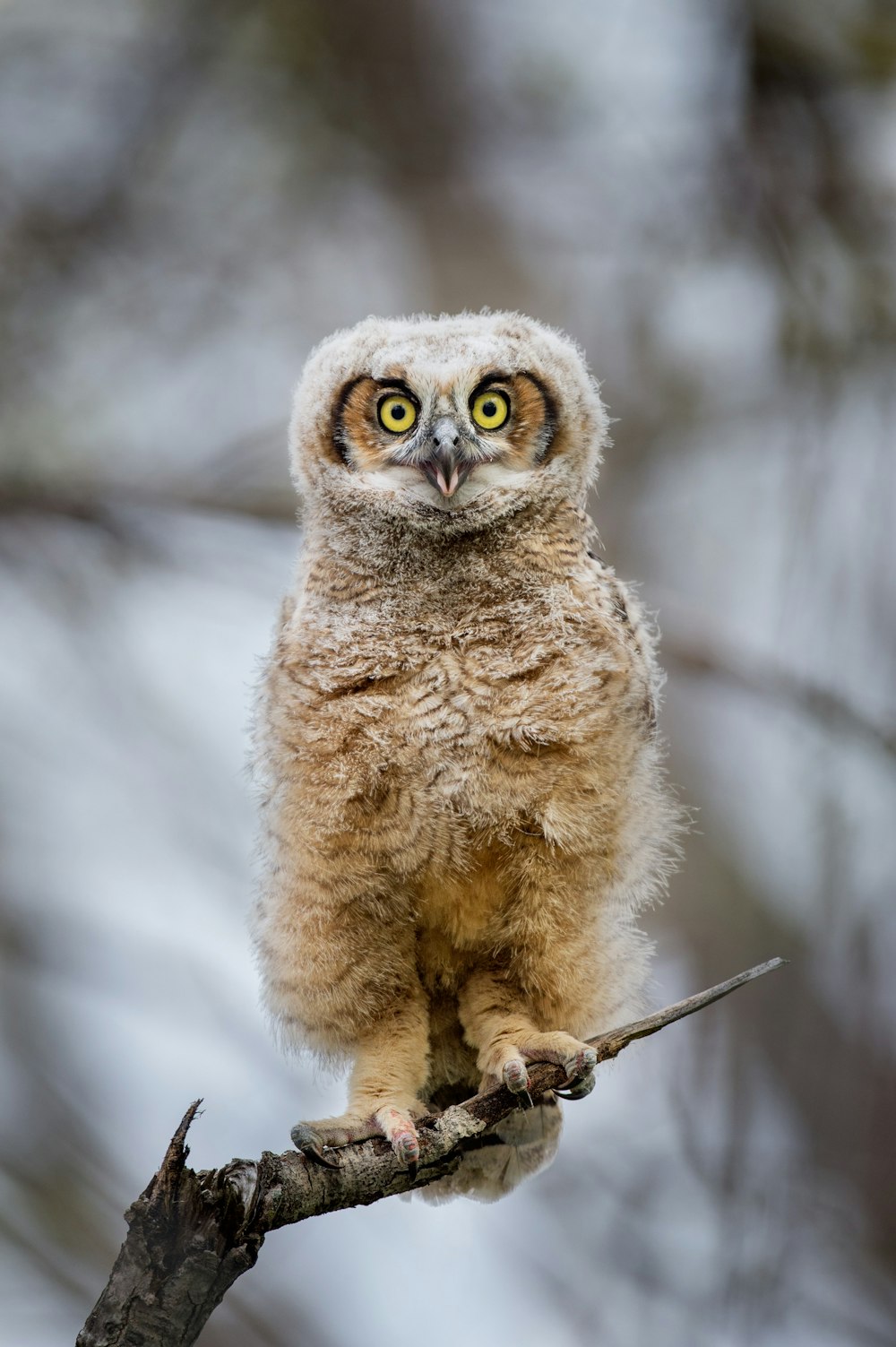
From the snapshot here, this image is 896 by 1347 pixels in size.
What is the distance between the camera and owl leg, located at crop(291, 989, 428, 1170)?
8.77 ft

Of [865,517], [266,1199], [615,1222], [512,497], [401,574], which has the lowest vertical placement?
[266,1199]

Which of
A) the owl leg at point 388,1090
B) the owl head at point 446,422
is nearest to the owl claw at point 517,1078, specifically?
the owl leg at point 388,1090

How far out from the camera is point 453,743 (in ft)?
9.47

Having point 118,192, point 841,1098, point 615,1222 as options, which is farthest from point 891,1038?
point 118,192

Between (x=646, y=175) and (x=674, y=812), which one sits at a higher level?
(x=646, y=175)

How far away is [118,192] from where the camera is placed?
25.9 ft

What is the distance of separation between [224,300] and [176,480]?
1.73 m

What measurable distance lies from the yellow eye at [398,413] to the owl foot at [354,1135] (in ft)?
5.04

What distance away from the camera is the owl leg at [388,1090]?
2.67 meters

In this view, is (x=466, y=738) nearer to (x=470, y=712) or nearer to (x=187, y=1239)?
(x=470, y=712)

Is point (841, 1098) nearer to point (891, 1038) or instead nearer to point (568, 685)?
Answer: point (891, 1038)

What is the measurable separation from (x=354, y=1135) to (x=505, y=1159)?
2.16 feet

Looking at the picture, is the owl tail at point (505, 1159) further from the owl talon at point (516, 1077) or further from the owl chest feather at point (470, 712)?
the owl chest feather at point (470, 712)

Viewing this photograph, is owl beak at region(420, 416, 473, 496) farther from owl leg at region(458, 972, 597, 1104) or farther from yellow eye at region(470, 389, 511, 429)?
owl leg at region(458, 972, 597, 1104)
